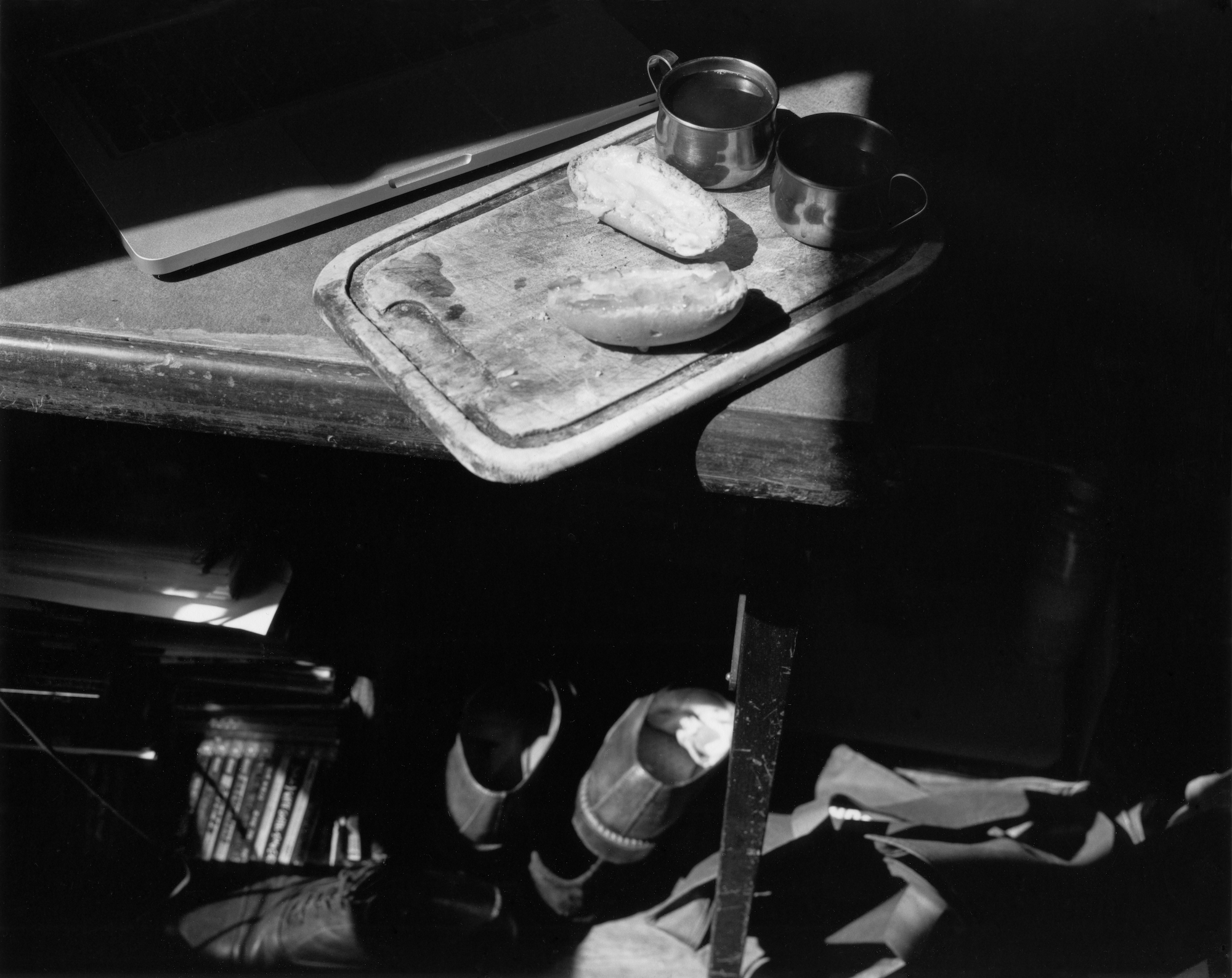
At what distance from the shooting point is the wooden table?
67 centimetres

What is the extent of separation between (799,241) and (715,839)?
0.80m

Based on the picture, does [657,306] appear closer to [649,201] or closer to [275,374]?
[649,201]

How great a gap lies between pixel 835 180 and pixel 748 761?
491 millimetres

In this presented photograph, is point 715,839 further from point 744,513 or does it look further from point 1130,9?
point 1130,9

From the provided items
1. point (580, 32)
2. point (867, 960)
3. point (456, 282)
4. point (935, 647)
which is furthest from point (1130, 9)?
point (867, 960)

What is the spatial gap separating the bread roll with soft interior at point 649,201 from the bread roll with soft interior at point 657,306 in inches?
2.0

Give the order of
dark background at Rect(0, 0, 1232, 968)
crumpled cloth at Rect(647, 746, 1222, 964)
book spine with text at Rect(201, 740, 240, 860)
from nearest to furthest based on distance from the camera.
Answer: dark background at Rect(0, 0, 1232, 968), crumpled cloth at Rect(647, 746, 1222, 964), book spine with text at Rect(201, 740, 240, 860)

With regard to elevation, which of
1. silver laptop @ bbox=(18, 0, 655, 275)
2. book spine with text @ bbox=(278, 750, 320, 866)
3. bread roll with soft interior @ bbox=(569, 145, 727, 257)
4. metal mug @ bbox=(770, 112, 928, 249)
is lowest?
book spine with text @ bbox=(278, 750, 320, 866)

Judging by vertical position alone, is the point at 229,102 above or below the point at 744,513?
above

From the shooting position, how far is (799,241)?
75cm

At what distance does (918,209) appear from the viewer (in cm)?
75

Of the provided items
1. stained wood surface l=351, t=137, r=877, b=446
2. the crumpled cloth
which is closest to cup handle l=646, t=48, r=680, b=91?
stained wood surface l=351, t=137, r=877, b=446

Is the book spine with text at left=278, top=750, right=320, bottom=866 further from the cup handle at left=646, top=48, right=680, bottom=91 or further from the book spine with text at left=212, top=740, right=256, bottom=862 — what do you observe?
the cup handle at left=646, top=48, right=680, bottom=91

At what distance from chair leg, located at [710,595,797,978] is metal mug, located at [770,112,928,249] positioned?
0.93ft
